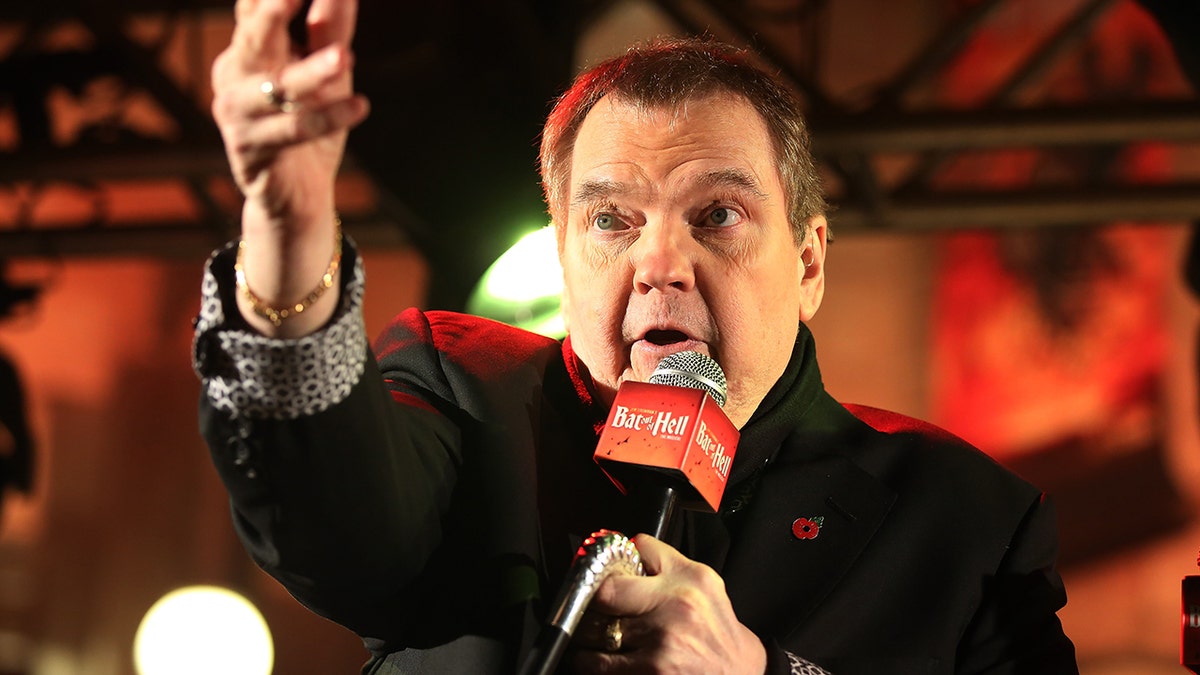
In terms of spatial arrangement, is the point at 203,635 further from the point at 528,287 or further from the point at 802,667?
the point at 802,667

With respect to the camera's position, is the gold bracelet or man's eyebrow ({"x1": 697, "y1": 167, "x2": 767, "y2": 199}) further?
man's eyebrow ({"x1": 697, "y1": 167, "x2": 767, "y2": 199})

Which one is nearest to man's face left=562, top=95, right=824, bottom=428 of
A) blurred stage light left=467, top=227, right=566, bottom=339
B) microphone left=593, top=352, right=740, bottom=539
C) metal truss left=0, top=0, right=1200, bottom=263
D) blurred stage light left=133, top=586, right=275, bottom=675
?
microphone left=593, top=352, right=740, bottom=539

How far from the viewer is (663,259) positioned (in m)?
1.72

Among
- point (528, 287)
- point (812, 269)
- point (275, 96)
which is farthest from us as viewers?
point (528, 287)

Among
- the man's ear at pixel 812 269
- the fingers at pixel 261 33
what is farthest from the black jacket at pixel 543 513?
the fingers at pixel 261 33

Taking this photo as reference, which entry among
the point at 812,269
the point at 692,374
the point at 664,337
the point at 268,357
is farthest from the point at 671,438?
the point at 812,269

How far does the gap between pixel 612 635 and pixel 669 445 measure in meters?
0.23

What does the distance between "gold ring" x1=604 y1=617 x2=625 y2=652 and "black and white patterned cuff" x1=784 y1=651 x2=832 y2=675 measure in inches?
9.6

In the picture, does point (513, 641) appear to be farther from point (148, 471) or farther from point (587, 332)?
point (148, 471)

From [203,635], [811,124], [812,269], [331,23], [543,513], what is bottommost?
[203,635]

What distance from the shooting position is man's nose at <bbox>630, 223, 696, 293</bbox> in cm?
171

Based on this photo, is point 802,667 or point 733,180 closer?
point 802,667

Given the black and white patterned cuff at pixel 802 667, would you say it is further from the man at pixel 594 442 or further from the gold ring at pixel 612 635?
the gold ring at pixel 612 635

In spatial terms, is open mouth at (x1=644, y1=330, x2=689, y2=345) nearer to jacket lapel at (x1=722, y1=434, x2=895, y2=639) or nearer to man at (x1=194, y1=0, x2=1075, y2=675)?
man at (x1=194, y1=0, x2=1075, y2=675)
